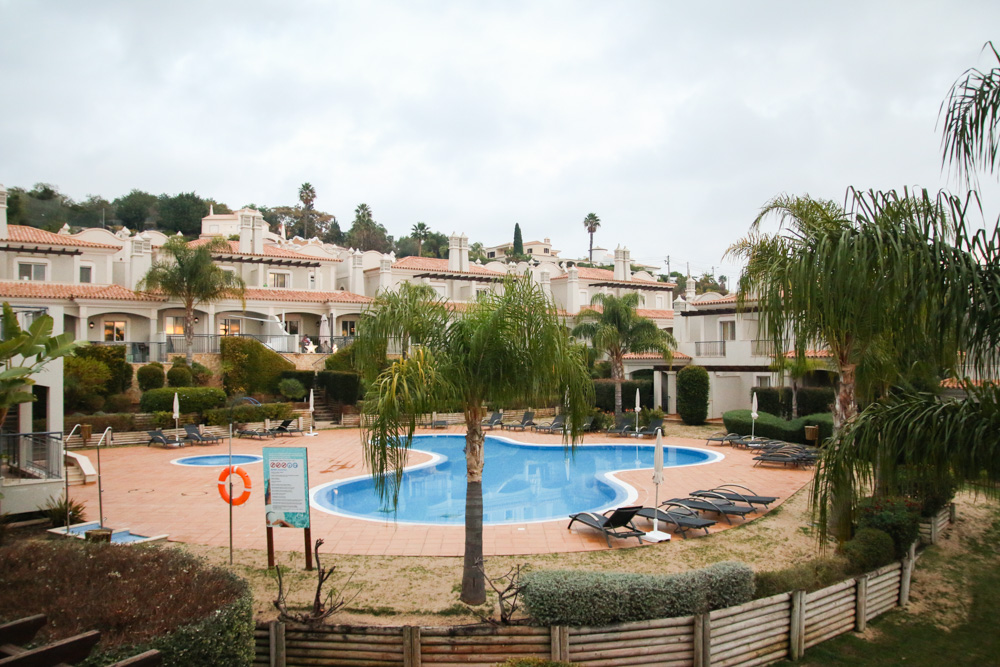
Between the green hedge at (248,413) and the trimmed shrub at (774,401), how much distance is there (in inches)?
798

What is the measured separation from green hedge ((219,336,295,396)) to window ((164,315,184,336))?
654 centimetres

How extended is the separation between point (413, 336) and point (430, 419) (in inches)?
848

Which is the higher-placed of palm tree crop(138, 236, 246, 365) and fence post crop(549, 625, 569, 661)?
palm tree crop(138, 236, 246, 365)

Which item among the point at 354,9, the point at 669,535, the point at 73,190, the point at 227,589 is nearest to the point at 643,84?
the point at 354,9

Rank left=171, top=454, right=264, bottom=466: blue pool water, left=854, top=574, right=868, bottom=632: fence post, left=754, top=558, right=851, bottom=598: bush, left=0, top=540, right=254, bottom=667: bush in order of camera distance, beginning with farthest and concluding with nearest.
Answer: left=171, top=454, right=264, bottom=466: blue pool water < left=854, top=574, right=868, bottom=632: fence post < left=754, top=558, right=851, bottom=598: bush < left=0, top=540, right=254, bottom=667: bush

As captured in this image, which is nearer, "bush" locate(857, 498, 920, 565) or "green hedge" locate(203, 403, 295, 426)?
"bush" locate(857, 498, 920, 565)

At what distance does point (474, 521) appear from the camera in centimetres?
905

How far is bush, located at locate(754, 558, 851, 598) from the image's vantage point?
8.52 m

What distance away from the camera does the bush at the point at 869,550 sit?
31.9 feet

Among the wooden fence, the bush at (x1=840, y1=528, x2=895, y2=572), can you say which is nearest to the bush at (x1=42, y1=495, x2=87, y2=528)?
the wooden fence

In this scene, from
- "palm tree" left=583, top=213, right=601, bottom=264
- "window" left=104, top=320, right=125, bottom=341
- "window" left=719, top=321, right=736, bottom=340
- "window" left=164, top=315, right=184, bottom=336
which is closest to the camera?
"window" left=719, top=321, right=736, bottom=340

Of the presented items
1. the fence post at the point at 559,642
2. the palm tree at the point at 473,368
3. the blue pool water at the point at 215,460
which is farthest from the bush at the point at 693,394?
the fence post at the point at 559,642

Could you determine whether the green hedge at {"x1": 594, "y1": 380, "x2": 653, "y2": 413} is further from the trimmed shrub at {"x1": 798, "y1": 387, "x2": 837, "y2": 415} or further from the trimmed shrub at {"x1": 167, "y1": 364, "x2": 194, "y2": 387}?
the trimmed shrub at {"x1": 167, "y1": 364, "x2": 194, "y2": 387}

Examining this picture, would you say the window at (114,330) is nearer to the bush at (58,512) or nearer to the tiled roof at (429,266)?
the tiled roof at (429,266)
